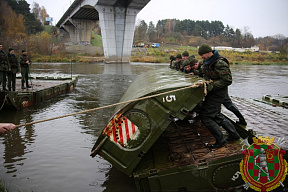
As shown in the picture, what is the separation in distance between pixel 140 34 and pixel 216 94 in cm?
9390

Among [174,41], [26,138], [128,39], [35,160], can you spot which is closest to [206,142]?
[35,160]

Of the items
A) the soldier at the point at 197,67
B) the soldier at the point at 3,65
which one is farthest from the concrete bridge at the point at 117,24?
the soldier at the point at 197,67

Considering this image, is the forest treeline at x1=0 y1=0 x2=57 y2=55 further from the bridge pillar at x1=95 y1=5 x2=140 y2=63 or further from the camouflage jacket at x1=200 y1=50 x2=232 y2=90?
the camouflage jacket at x1=200 y1=50 x2=232 y2=90

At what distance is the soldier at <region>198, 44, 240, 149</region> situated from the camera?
4535mm

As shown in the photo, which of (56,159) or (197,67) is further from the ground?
(197,67)

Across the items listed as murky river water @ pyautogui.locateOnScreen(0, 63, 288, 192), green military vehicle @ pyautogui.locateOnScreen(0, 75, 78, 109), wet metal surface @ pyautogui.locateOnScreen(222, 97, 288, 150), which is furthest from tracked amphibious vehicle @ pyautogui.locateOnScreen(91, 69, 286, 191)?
green military vehicle @ pyautogui.locateOnScreen(0, 75, 78, 109)

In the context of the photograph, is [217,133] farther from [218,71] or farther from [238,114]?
[238,114]

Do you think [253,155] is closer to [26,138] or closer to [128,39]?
[26,138]

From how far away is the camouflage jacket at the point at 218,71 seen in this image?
14.9ft

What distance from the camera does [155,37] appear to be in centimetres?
11419

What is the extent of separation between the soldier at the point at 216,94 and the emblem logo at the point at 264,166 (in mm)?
605

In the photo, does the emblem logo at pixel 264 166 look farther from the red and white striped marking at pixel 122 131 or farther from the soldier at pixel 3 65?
the soldier at pixel 3 65

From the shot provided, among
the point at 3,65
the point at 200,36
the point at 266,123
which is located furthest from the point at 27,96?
the point at 200,36

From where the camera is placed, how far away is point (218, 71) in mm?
4605
